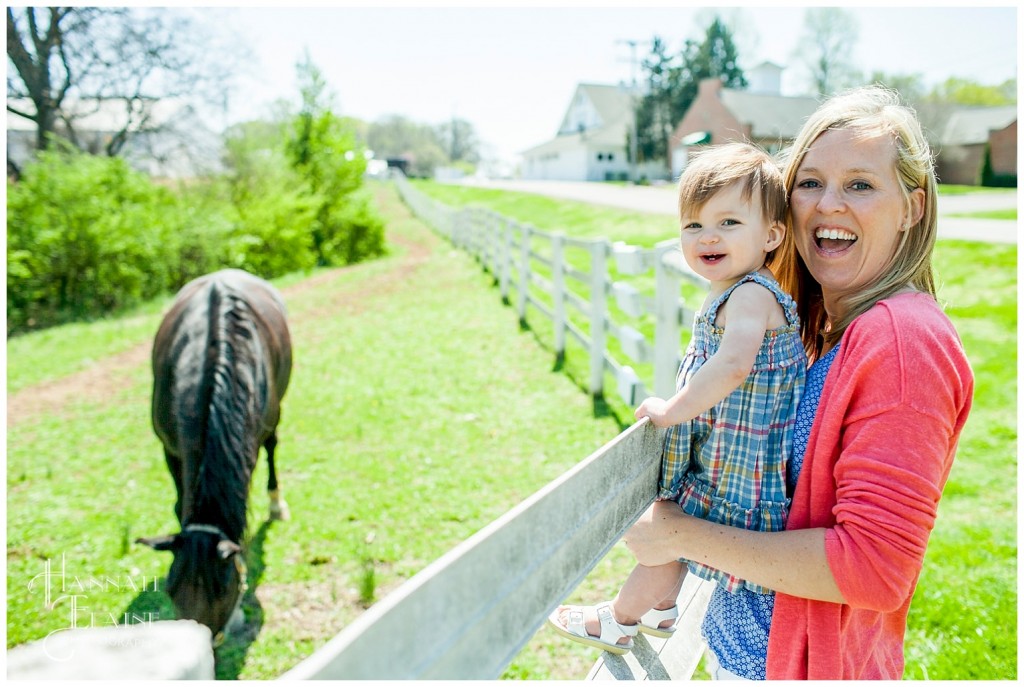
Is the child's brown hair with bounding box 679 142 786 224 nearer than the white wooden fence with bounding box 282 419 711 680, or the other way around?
the white wooden fence with bounding box 282 419 711 680

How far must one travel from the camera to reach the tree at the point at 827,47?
40.1 meters

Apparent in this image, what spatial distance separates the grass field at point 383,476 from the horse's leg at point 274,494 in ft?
0.34

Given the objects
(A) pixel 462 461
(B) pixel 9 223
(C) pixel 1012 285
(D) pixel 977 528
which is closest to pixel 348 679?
(D) pixel 977 528

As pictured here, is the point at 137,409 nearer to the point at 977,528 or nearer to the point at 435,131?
the point at 977,528

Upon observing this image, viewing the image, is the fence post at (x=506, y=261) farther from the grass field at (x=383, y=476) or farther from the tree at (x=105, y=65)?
the tree at (x=105, y=65)

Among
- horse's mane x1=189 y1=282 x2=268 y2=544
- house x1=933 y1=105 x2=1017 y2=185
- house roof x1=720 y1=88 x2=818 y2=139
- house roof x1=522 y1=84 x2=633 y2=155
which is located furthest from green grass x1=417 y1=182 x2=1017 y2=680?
house roof x1=522 y1=84 x2=633 y2=155

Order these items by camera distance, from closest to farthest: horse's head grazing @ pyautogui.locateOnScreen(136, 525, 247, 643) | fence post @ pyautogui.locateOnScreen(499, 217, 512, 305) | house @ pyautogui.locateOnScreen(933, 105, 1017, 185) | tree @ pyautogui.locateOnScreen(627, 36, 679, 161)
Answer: horse's head grazing @ pyautogui.locateOnScreen(136, 525, 247, 643) → fence post @ pyautogui.locateOnScreen(499, 217, 512, 305) → house @ pyautogui.locateOnScreen(933, 105, 1017, 185) → tree @ pyautogui.locateOnScreen(627, 36, 679, 161)

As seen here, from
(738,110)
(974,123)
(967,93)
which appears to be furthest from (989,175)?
(738,110)

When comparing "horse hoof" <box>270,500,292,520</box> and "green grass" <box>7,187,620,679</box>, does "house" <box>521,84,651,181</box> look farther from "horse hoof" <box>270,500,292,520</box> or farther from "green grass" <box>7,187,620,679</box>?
"horse hoof" <box>270,500,292,520</box>

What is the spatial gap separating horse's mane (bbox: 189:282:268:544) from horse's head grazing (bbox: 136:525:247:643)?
132mm

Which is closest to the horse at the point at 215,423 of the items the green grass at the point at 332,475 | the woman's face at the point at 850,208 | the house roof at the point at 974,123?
the green grass at the point at 332,475

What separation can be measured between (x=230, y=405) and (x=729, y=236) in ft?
9.44

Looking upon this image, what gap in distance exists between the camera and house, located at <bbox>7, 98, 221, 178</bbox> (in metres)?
14.0

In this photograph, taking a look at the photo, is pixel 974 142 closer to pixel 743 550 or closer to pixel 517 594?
pixel 743 550
